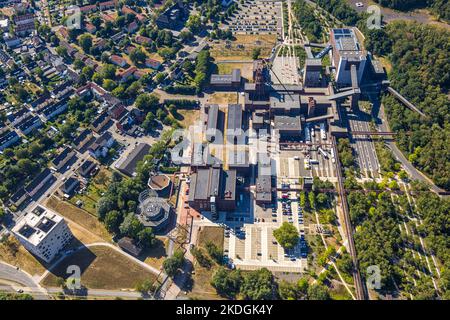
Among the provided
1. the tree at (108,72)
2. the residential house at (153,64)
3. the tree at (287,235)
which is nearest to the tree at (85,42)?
the tree at (108,72)

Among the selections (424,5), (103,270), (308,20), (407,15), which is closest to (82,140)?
(103,270)

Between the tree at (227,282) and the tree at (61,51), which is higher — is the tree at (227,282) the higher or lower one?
the lower one

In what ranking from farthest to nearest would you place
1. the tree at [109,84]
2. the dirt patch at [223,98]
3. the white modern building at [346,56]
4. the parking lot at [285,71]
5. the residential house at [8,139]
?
the parking lot at [285,71]
the tree at [109,84]
the dirt patch at [223,98]
the white modern building at [346,56]
the residential house at [8,139]

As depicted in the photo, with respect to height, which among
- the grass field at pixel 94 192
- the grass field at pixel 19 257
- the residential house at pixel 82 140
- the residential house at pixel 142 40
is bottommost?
the grass field at pixel 19 257

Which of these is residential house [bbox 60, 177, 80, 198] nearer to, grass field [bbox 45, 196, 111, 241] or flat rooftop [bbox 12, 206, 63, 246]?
grass field [bbox 45, 196, 111, 241]

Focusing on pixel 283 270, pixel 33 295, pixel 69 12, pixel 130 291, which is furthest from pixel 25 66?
pixel 283 270

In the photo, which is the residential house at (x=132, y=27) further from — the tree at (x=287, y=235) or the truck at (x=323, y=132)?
the tree at (x=287, y=235)

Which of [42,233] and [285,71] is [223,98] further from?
[42,233]

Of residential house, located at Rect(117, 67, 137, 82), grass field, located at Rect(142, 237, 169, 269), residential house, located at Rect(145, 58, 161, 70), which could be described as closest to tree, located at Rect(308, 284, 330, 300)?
grass field, located at Rect(142, 237, 169, 269)

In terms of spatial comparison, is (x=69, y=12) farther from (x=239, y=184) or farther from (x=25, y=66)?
(x=239, y=184)
